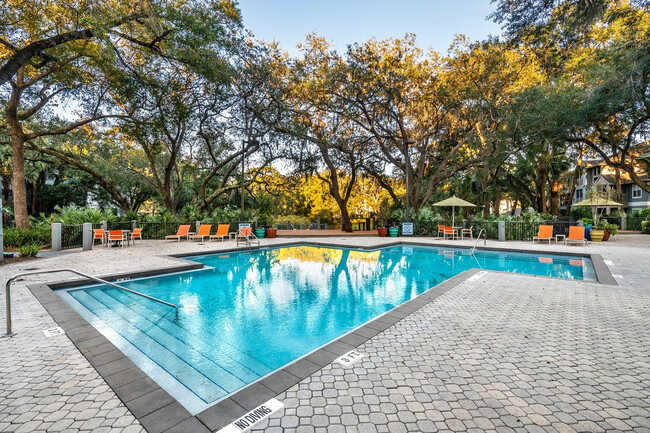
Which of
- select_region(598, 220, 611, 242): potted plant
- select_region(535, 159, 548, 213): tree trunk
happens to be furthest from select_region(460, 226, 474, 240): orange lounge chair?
select_region(535, 159, 548, 213): tree trunk

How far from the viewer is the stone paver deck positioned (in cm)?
207

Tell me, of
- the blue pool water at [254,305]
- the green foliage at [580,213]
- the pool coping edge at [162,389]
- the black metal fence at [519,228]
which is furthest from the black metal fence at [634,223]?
the pool coping edge at [162,389]

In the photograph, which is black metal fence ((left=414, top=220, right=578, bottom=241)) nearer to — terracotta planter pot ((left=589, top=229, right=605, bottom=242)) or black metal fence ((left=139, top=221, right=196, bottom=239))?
terracotta planter pot ((left=589, top=229, right=605, bottom=242))

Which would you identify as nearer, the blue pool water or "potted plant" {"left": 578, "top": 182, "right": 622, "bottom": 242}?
the blue pool water

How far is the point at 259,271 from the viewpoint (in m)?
9.27

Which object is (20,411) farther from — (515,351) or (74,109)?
(74,109)

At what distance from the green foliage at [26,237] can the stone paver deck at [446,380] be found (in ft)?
30.4

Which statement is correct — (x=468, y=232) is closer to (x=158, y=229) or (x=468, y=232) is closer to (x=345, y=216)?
(x=345, y=216)

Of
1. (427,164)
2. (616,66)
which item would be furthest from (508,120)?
(427,164)

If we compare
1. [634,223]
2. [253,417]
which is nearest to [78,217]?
[253,417]

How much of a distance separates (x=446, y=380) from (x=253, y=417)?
164cm

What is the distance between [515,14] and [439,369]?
7164 mm

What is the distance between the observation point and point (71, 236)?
12.8 metres

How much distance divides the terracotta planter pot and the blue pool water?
6.03m
